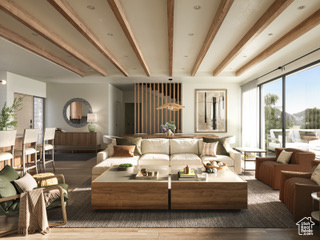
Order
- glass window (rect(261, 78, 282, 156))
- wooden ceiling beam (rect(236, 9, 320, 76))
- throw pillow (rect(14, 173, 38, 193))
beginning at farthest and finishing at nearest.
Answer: glass window (rect(261, 78, 282, 156)) < wooden ceiling beam (rect(236, 9, 320, 76)) < throw pillow (rect(14, 173, 38, 193))

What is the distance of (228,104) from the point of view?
8.92m

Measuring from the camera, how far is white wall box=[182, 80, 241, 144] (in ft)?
29.2

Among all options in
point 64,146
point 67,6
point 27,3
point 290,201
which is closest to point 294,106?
point 290,201

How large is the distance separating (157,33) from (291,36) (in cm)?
232

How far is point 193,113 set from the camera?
29.5 feet

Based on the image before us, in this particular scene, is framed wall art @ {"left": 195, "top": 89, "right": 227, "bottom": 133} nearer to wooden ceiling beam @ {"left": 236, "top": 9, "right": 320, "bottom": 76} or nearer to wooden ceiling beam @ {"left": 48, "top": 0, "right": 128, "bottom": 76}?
wooden ceiling beam @ {"left": 236, "top": 9, "right": 320, "bottom": 76}

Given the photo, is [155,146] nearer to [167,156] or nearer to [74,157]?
[167,156]

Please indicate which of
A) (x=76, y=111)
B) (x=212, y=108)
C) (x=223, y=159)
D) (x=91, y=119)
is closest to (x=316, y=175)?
(x=223, y=159)

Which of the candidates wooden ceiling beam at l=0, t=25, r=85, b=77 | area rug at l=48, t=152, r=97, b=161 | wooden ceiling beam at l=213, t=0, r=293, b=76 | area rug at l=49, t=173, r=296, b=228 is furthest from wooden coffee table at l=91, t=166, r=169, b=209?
area rug at l=48, t=152, r=97, b=161

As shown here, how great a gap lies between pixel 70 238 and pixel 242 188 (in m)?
2.10

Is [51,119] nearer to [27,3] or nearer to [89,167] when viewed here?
[89,167]

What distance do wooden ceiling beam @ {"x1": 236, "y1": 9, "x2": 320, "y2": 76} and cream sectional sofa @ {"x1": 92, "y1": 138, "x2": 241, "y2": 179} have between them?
225cm

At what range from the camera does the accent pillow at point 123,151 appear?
486 centimetres

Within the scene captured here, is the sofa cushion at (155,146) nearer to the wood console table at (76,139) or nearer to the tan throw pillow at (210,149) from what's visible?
the tan throw pillow at (210,149)
